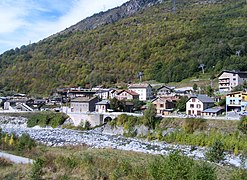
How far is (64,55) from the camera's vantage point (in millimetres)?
112062

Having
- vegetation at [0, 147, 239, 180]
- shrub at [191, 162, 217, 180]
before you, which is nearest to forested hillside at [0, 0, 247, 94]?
vegetation at [0, 147, 239, 180]

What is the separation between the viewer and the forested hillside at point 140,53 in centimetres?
7456

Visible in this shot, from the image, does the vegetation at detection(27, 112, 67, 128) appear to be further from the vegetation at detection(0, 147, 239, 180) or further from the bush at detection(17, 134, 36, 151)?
the vegetation at detection(0, 147, 239, 180)

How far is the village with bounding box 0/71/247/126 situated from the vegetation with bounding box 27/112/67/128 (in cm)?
157

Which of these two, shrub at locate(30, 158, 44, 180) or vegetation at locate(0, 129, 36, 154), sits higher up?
shrub at locate(30, 158, 44, 180)

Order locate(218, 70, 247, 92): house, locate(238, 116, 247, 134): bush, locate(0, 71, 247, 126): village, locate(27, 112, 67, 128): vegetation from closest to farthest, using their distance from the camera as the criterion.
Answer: locate(238, 116, 247, 134): bush < locate(0, 71, 247, 126): village < locate(27, 112, 67, 128): vegetation < locate(218, 70, 247, 92): house

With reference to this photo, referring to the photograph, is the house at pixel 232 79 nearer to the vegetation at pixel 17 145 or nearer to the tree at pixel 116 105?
the tree at pixel 116 105

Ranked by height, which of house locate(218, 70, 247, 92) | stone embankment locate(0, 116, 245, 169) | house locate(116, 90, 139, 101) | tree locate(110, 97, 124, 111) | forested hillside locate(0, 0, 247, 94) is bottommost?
stone embankment locate(0, 116, 245, 169)

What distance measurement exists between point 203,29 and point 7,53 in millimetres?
79318

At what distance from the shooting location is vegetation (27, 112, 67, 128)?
4809 centimetres

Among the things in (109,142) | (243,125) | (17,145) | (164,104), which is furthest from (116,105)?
(17,145)

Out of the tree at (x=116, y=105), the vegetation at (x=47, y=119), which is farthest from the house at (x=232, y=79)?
the vegetation at (x=47, y=119)

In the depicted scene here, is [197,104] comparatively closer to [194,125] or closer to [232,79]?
[194,125]

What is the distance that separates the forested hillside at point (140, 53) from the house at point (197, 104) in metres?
26.8
